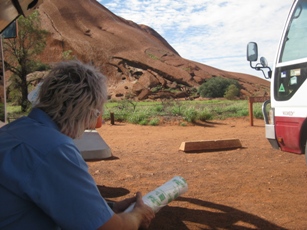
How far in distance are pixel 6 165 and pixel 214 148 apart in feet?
25.4

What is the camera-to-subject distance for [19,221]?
1511 mm

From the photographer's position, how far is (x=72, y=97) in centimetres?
166

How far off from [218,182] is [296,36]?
2.39 metres

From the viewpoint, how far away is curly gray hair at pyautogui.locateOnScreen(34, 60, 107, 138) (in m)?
1.67

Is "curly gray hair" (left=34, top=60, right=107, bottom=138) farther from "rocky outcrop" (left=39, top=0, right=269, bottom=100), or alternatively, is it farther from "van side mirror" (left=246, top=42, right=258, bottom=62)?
"rocky outcrop" (left=39, top=0, right=269, bottom=100)

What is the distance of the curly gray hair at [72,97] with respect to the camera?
1670 mm

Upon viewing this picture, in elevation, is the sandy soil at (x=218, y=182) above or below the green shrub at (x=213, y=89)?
below

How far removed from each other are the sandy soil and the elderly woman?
2.67 m

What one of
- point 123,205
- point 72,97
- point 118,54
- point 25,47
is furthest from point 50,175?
point 118,54

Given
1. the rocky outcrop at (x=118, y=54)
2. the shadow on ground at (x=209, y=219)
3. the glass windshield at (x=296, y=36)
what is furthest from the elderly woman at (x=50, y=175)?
the rocky outcrop at (x=118, y=54)

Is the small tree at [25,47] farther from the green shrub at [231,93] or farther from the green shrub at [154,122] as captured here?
the green shrub at [231,93]

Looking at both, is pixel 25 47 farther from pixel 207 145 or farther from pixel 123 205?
pixel 123 205

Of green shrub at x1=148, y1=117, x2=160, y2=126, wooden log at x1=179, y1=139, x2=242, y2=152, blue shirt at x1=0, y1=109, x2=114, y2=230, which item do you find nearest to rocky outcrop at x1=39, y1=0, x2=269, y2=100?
green shrub at x1=148, y1=117, x2=160, y2=126

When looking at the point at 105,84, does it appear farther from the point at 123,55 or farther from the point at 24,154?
the point at 123,55
